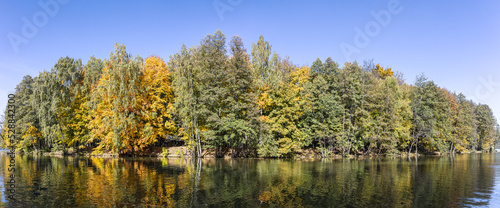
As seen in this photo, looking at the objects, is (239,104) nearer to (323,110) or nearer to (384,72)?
(323,110)

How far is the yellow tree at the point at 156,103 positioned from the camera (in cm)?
6041

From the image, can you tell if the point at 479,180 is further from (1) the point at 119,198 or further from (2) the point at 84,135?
(2) the point at 84,135

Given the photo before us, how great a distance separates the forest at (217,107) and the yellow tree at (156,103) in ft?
0.70

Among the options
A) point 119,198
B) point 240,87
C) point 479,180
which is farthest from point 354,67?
point 119,198

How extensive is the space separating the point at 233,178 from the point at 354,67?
1860 inches

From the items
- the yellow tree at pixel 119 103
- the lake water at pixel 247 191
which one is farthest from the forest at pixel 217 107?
the lake water at pixel 247 191

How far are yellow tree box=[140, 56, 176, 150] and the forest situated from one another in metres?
0.21

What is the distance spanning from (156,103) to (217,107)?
40.0 feet

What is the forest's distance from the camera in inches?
2315

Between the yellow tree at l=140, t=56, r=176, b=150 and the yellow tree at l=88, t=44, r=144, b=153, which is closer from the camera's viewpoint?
the yellow tree at l=88, t=44, r=144, b=153

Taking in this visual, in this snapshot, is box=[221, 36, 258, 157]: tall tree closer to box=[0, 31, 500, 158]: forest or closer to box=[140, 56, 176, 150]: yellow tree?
box=[0, 31, 500, 158]: forest

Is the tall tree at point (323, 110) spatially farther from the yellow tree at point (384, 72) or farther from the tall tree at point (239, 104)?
the yellow tree at point (384, 72)

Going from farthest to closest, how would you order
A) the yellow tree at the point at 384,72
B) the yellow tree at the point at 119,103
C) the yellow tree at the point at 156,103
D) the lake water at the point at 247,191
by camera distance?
the yellow tree at the point at 384,72
the yellow tree at the point at 156,103
the yellow tree at the point at 119,103
the lake water at the point at 247,191

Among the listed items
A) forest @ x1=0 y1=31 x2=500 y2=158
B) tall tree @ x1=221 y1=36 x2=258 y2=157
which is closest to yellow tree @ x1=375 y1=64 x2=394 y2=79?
forest @ x1=0 y1=31 x2=500 y2=158
